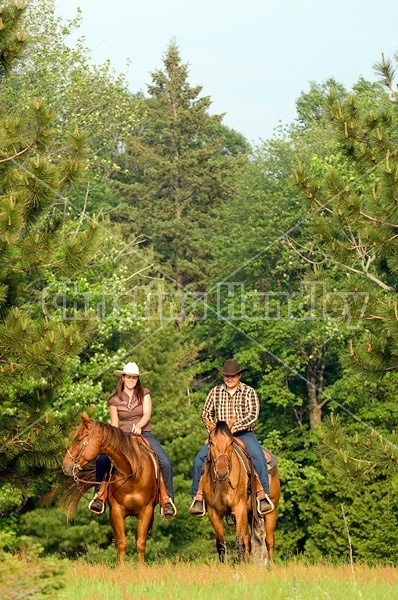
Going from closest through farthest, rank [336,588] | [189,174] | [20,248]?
[336,588], [20,248], [189,174]

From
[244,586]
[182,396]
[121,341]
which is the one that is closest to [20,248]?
[244,586]

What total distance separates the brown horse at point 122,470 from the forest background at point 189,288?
2.46 m

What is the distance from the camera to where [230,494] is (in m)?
12.0

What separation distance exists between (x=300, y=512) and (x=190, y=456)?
6064 mm

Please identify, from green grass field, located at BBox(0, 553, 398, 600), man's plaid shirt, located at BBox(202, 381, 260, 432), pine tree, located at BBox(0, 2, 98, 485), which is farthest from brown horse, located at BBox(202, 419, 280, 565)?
pine tree, located at BBox(0, 2, 98, 485)

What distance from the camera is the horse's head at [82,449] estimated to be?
1130cm

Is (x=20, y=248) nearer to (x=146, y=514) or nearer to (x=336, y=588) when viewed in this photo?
(x=146, y=514)

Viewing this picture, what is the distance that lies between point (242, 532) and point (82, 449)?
206 cm

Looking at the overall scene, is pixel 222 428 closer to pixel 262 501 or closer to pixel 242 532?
pixel 242 532

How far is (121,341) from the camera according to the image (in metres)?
32.3

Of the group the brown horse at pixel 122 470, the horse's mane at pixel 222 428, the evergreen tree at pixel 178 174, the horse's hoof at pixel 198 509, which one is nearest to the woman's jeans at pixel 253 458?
the horse's hoof at pixel 198 509

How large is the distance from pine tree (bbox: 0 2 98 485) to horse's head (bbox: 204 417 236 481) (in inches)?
124

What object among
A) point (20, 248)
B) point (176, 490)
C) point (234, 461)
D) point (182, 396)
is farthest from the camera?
point (182, 396)

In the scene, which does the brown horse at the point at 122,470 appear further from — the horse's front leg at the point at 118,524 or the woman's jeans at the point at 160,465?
the woman's jeans at the point at 160,465
